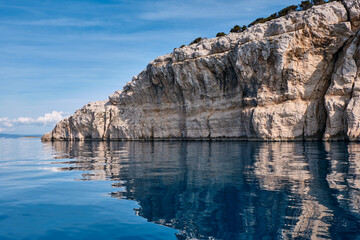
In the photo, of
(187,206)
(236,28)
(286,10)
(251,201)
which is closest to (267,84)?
(286,10)

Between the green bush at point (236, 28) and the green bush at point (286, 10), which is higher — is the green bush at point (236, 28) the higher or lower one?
the lower one

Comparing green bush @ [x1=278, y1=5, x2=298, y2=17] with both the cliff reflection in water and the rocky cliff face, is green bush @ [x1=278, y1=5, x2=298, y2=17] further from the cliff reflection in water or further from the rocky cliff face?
the cliff reflection in water

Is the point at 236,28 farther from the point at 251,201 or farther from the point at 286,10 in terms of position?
the point at 251,201

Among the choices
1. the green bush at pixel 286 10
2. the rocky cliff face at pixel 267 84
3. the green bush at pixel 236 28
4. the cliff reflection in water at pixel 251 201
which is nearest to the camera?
the cliff reflection in water at pixel 251 201

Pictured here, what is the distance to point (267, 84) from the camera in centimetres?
4269

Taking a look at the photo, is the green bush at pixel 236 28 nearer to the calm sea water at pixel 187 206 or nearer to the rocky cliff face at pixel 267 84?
the rocky cliff face at pixel 267 84

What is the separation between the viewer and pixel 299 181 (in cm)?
1052

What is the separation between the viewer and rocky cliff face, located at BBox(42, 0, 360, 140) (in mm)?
35344

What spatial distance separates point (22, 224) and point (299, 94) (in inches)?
1555

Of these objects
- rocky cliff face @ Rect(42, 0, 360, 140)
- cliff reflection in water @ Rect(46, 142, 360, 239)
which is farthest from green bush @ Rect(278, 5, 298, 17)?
cliff reflection in water @ Rect(46, 142, 360, 239)

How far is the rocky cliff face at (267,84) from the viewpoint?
35.3 meters

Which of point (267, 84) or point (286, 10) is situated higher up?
point (286, 10)

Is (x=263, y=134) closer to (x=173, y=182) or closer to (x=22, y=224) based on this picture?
(x=173, y=182)

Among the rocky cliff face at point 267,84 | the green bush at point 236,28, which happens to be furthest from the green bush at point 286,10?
the rocky cliff face at point 267,84
